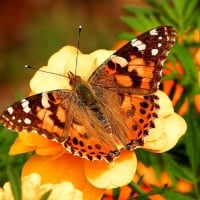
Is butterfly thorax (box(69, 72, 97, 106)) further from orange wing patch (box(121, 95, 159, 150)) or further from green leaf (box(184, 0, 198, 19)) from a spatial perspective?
green leaf (box(184, 0, 198, 19))

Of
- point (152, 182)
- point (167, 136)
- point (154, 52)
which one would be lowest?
point (152, 182)

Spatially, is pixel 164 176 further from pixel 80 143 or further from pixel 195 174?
pixel 80 143

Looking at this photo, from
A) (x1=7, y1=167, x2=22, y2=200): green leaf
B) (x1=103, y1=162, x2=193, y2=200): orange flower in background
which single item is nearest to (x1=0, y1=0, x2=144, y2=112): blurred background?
(x1=103, y1=162, x2=193, y2=200): orange flower in background

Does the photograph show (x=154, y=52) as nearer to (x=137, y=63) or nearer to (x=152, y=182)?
(x=137, y=63)

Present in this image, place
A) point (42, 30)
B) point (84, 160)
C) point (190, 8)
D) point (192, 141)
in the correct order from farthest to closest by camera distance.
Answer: point (42, 30)
point (190, 8)
point (192, 141)
point (84, 160)

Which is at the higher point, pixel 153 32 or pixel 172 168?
pixel 153 32

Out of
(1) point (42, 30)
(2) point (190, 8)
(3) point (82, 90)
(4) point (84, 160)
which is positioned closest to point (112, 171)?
(4) point (84, 160)
